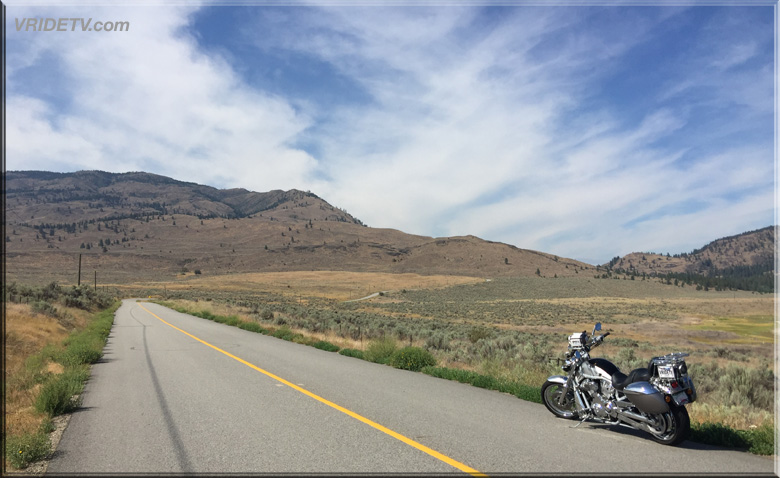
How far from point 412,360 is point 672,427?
24.7 ft

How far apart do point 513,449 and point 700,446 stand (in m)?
2.42

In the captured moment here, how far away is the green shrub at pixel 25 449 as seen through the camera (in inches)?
218

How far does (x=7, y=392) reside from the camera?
9383mm

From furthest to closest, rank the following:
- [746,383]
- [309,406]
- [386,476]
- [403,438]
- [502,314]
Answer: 1. [502,314]
2. [746,383]
3. [309,406]
4. [403,438]
5. [386,476]

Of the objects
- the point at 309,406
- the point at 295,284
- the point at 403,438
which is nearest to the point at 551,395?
the point at 403,438

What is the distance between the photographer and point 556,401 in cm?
750

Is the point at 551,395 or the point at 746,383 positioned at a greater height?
the point at 551,395

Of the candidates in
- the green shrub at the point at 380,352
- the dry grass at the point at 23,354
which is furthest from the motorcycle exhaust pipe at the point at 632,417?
the dry grass at the point at 23,354

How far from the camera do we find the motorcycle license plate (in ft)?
19.1

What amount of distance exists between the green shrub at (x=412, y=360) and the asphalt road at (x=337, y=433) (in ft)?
3.14

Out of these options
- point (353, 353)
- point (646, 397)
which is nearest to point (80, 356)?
point (353, 353)

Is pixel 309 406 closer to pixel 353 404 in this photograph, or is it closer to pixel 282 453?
pixel 353 404

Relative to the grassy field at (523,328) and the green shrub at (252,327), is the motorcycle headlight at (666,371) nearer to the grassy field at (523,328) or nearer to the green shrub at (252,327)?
the grassy field at (523,328)

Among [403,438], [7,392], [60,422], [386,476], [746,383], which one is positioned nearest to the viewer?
[386,476]
